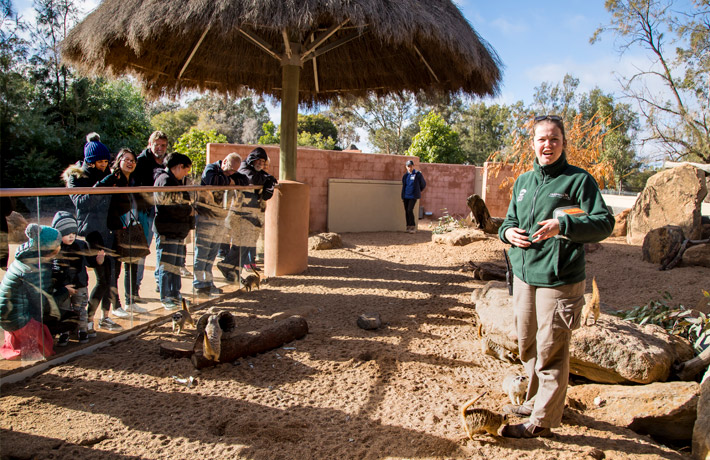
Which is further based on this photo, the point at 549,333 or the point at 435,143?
the point at 435,143

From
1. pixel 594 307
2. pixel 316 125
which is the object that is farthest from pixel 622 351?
pixel 316 125

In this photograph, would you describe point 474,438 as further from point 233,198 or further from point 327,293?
point 233,198

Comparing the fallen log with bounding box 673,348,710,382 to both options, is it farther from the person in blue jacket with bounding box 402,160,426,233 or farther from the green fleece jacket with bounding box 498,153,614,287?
the person in blue jacket with bounding box 402,160,426,233

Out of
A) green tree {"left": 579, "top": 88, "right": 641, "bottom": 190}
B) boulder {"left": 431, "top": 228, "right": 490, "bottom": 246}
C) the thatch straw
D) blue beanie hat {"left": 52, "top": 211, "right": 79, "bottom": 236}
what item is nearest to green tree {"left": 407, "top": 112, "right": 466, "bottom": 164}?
green tree {"left": 579, "top": 88, "right": 641, "bottom": 190}

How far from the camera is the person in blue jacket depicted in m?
10.4

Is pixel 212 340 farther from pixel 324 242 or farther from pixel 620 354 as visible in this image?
pixel 324 242

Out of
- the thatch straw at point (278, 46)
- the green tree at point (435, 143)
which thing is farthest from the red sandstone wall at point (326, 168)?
the green tree at point (435, 143)

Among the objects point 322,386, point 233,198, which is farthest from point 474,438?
point 233,198

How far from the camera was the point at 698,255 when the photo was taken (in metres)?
6.25

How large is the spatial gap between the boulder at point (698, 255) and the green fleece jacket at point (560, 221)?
5210mm

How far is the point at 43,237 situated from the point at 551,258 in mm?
2902

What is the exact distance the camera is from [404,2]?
5.31 metres

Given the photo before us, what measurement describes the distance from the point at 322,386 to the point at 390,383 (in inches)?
17.4

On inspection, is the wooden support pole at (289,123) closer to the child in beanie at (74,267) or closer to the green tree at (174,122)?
the child in beanie at (74,267)
